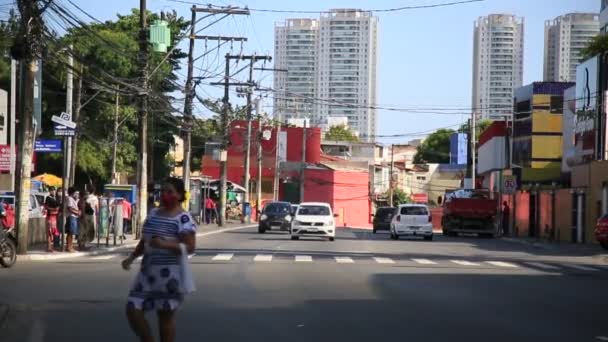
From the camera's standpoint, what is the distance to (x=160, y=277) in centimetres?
922

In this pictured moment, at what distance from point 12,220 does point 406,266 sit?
34.7ft

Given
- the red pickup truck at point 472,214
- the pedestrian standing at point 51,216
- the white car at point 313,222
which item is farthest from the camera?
the red pickup truck at point 472,214

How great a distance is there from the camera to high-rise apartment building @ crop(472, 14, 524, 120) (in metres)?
165

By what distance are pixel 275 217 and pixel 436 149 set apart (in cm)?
9121

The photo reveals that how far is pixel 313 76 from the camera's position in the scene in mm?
193875

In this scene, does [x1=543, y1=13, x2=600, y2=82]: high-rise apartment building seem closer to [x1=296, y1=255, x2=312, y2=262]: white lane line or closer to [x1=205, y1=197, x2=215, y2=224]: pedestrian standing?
[x1=205, y1=197, x2=215, y2=224]: pedestrian standing

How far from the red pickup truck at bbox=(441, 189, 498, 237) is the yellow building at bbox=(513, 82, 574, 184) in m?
10.2

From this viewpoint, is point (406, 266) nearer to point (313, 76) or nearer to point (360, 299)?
point (360, 299)

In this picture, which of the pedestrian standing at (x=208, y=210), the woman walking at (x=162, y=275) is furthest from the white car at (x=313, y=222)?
the woman walking at (x=162, y=275)

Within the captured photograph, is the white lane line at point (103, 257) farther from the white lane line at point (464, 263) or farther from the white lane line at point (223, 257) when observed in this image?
the white lane line at point (464, 263)

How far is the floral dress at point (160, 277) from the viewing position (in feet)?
30.2

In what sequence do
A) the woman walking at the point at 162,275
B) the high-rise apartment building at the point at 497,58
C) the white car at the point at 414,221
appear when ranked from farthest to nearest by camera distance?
the high-rise apartment building at the point at 497,58, the white car at the point at 414,221, the woman walking at the point at 162,275

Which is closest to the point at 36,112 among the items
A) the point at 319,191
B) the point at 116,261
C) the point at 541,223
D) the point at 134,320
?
the point at 116,261

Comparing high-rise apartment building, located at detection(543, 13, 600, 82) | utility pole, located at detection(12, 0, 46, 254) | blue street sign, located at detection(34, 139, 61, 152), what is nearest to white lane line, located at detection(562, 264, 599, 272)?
utility pole, located at detection(12, 0, 46, 254)
